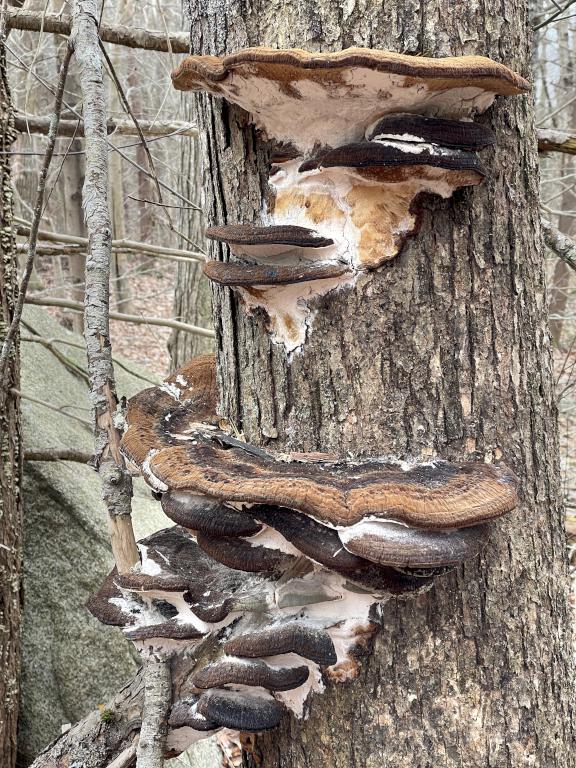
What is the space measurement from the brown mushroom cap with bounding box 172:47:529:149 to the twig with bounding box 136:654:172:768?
1436 millimetres

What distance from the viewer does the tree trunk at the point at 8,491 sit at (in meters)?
3.48

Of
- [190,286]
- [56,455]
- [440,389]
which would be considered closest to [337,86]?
[440,389]

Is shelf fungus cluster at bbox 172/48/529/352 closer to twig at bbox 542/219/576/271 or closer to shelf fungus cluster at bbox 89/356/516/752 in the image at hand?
shelf fungus cluster at bbox 89/356/516/752

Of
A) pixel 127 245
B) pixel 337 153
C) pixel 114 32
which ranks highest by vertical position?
pixel 114 32

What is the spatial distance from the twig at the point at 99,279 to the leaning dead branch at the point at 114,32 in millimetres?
2143

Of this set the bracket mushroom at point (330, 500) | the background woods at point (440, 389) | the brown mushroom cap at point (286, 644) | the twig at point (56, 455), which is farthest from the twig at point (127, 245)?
the brown mushroom cap at point (286, 644)

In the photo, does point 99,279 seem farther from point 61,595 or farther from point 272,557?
point 61,595

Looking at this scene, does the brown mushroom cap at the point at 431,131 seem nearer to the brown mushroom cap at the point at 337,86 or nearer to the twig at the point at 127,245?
the brown mushroom cap at the point at 337,86

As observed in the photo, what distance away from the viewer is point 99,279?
1885 millimetres

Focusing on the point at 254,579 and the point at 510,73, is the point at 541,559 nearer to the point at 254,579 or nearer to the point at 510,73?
the point at 254,579

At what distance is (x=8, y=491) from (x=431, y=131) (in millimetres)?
2944

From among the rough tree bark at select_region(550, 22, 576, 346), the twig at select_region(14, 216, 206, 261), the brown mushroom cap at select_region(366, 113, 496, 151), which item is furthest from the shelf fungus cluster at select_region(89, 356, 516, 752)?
the rough tree bark at select_region(550, 22, 576, 346)

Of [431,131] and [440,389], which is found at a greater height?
[431,131]

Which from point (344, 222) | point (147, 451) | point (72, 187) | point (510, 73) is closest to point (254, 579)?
point (147, 451)
